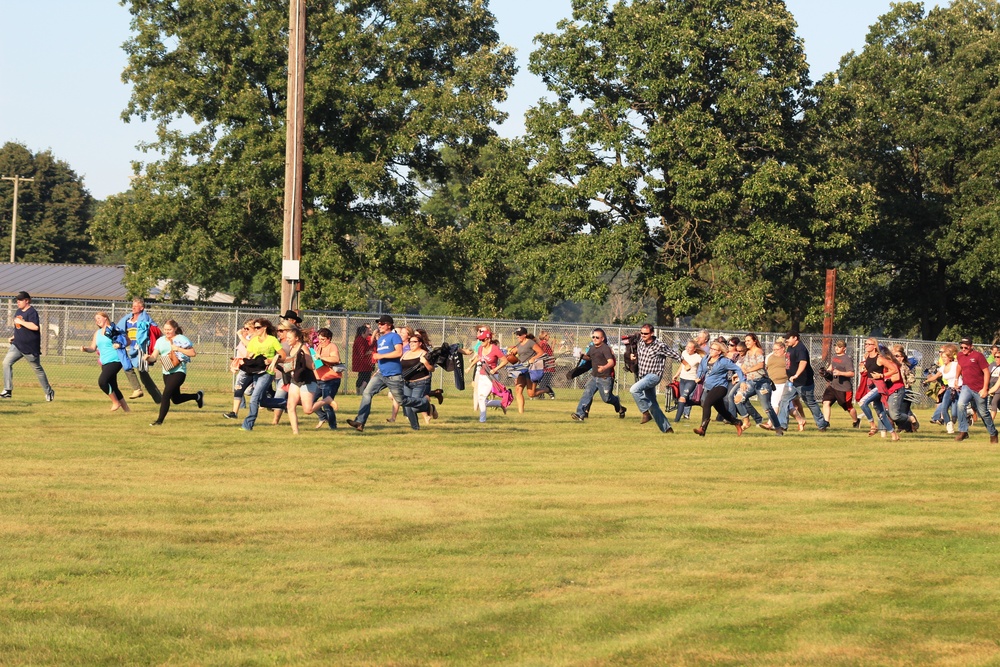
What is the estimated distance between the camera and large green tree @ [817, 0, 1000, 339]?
5416 centimetres

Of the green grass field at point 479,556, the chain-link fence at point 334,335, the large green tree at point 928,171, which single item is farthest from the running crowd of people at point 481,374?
the large green tree at point 928,171

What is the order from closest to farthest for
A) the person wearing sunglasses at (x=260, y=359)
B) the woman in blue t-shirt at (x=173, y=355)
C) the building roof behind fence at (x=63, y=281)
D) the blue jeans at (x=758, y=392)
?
the person wearing sunglasses at (x=260, y=359) < the woman in blue t-shirt at (x=173, y=355) < the blue jeans at (x=758, y=392) < the building roof behind fence at (x=63, y=281)

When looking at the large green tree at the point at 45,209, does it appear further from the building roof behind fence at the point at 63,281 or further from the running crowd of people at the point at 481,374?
the running crowd of people at the point at 481,374

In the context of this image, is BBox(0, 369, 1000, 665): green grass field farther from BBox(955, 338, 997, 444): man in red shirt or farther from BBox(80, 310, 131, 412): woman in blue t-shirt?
BBox(955, 338, 997, 444): man in red shirt

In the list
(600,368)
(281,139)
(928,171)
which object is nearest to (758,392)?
(600,368)

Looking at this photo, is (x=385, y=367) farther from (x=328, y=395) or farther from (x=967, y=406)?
(x=967, y=406)

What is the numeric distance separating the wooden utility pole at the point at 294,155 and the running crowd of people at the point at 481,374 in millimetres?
2491

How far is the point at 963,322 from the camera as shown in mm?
60062

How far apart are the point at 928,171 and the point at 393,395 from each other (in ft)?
136

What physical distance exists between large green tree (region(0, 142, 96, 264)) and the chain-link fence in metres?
48.6

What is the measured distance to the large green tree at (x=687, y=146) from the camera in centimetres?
4691

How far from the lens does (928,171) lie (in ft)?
191

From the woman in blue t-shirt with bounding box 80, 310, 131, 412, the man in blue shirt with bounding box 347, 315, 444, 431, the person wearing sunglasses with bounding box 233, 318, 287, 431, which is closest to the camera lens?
the person wearing sunglasses with bounding box 233, 318, 287, 431

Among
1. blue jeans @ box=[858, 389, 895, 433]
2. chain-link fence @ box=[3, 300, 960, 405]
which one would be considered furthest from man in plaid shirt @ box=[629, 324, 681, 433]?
chain-link fence @ box=[3, 300, 960, 405]
